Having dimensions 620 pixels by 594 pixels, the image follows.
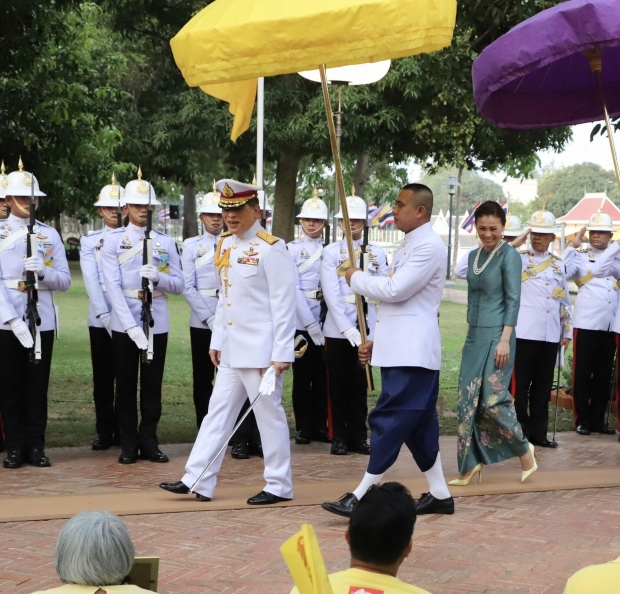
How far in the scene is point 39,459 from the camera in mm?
8133

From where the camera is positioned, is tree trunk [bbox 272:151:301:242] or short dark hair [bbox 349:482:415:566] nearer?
short dark hair [bbox 349:482:415:566]

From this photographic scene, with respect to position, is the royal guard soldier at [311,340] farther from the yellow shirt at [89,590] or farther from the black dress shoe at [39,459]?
the yellow shirt at [89,590]

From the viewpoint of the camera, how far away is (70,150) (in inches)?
513

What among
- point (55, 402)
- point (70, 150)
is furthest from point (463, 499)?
point (70, 150)

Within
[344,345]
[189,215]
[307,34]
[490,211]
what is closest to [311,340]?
[344,345]

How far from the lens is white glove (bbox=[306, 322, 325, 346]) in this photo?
9.17m

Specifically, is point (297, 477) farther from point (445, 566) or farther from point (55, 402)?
point (55, 402)

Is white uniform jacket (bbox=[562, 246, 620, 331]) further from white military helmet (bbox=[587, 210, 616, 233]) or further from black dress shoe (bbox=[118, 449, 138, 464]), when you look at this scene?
black dress shoe (bbox=[118, 449, 138, 464])

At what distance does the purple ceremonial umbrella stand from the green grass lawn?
3.51 meters

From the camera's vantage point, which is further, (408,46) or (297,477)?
(297,477)

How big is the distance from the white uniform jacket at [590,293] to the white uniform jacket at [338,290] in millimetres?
2482

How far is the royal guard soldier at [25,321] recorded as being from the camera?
803 cm

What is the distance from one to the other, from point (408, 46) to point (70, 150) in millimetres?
8175

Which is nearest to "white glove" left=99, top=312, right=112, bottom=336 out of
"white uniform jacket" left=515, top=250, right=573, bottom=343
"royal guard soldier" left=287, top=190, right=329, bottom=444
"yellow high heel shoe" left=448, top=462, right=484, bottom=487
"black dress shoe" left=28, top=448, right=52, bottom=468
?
"black dress shoe" left=28, top=448, right=52, bottom=468
